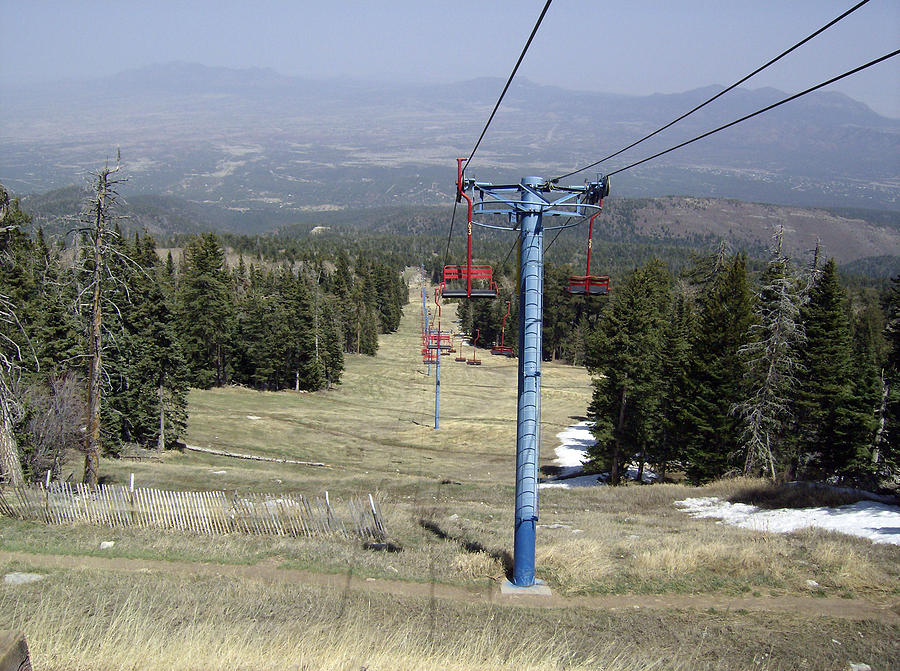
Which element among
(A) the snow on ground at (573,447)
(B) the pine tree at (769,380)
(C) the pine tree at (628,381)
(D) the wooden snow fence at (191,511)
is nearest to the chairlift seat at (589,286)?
(D) the wooden snow fence at (191,511)

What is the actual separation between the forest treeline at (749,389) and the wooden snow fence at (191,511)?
2201cm

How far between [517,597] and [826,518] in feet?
46.6

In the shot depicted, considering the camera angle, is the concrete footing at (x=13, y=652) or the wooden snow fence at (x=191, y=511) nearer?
the concrete footing at (x=13, y=652)

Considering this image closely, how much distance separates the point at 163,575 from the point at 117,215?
11773mm

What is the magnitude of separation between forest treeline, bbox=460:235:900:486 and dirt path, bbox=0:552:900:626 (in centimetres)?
2000

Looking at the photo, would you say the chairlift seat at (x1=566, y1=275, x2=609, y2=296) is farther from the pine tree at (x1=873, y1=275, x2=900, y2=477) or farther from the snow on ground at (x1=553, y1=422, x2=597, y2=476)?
the snow on ground at (x1=553, y1=422, x2=597, y2=476)

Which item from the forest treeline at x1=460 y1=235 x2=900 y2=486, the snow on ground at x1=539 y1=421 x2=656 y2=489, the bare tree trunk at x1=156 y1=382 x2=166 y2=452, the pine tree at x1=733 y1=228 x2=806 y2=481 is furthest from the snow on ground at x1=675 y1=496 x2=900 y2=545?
the bare tree trunk at x1=156 y1=382 x2=166 y2=452

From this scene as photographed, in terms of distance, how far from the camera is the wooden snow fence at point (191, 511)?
18.0 meters

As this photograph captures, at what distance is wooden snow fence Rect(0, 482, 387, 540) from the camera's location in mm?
17969

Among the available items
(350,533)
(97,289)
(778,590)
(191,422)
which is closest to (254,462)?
(191,422)

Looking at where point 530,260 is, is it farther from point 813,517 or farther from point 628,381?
point 628,381

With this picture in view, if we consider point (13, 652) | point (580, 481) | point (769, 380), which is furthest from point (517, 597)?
point (580, 481)

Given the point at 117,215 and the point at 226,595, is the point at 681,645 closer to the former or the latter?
the point at 226,595

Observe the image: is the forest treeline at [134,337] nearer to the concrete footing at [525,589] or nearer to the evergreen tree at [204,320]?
the evergreen tree at [204,320]
